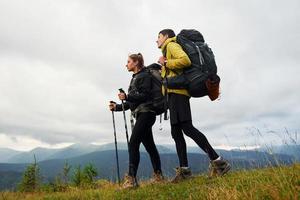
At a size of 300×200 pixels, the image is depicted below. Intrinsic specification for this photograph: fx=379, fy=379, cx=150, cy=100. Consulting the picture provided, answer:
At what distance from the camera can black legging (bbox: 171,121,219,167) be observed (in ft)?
24.0

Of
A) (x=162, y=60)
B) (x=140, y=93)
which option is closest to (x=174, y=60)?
(x=162, y=60)

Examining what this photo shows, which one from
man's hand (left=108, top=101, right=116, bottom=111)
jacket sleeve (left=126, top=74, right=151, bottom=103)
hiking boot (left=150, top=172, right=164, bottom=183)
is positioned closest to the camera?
jacket sleeve (left=126, top=74, right=151, bottom=103)

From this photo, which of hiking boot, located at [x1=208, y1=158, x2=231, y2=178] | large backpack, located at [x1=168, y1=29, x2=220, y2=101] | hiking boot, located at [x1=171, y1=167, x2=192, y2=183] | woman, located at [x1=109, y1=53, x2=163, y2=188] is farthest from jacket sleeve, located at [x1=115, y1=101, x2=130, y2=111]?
hiking boot, located at [x1=208, y1=158, x2=231, y2=178]

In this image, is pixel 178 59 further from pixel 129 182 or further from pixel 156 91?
pixel 129 182

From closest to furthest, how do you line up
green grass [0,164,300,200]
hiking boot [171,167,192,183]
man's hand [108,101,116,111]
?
green grass [0,164,300,200]
hiking boot [171,167,192,183]
man's hand [108,101,116,111]

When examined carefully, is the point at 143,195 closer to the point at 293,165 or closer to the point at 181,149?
the point at 181,149

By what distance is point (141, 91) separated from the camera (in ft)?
27.9

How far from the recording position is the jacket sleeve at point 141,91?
8383 millimetres

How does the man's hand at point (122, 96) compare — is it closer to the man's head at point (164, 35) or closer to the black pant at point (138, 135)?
the black pant at point (138, 135)

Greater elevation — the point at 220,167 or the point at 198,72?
the point at 198,72

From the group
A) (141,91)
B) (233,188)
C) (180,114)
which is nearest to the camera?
(233,188)

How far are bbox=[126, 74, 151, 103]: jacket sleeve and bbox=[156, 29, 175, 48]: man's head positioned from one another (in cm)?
88

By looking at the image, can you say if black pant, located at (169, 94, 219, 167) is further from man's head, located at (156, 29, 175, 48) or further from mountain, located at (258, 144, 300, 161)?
man's head, located at (156, 29, 175, 48)

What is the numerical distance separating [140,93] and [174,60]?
1367 mm
